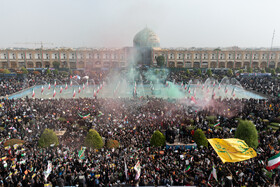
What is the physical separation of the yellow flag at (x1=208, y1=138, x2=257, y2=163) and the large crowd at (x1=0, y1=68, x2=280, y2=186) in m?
0.94

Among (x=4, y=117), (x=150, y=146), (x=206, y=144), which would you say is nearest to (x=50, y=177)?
(x=150, y=146)

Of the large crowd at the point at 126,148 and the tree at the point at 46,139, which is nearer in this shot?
the large crowd at the point at 126,148

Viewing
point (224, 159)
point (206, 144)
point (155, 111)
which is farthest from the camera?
point (155, 111)

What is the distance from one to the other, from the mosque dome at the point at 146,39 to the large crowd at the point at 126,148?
145ft

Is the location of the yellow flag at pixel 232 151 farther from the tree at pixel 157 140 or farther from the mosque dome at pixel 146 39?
the mosque dome at pixel 146 39

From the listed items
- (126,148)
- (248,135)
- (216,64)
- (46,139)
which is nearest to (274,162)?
(248,135)

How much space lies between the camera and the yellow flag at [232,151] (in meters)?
8.29

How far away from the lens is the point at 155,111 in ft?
59.8

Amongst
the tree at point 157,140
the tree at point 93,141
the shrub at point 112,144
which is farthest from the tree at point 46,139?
the tree at point 157,140

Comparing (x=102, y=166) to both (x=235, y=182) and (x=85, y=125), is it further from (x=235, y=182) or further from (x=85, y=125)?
(x=85, y=125)

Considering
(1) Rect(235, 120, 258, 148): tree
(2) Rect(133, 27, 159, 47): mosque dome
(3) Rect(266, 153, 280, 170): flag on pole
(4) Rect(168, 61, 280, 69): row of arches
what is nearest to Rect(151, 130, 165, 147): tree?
(1) Rect(235, 120, 258, 148): tree

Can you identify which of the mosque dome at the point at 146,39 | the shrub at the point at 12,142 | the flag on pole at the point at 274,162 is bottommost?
the shrub at the point at 12,142

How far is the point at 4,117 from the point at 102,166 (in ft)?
34.3

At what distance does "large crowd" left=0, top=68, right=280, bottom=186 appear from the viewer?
9.03m
